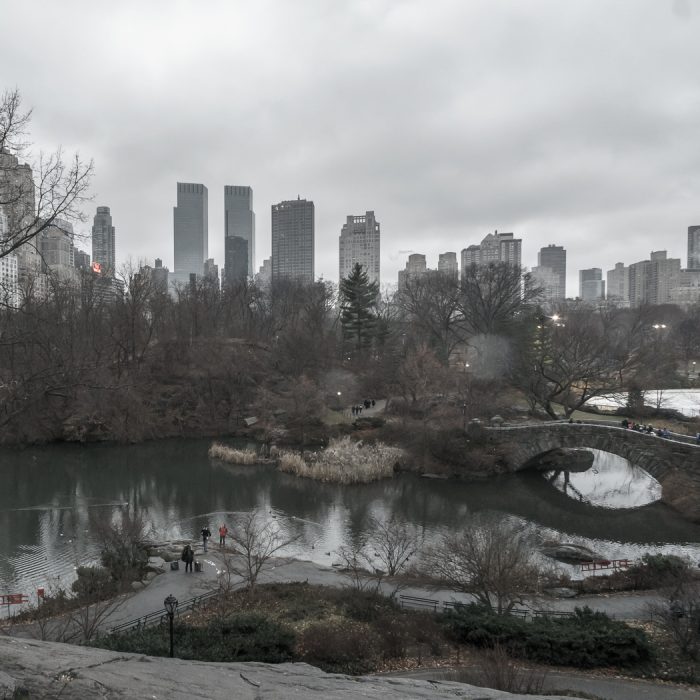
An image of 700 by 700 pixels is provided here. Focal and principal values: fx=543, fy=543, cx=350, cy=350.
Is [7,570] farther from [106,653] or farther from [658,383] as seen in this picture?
[658,383]

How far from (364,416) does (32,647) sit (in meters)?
35.5

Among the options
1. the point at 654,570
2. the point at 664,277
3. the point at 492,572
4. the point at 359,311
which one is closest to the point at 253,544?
the point at 492,572

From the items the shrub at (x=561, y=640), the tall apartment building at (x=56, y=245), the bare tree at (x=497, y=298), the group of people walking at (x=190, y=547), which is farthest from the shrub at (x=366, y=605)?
the bare tree at (x=497, y=298)

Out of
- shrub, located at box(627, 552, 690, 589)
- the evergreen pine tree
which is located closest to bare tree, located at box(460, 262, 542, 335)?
the evergreen pine tree

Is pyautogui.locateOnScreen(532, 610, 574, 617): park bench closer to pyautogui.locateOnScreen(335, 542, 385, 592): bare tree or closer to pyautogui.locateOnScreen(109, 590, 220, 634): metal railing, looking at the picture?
pyautogui.locateOnScreen(335, 542, 385, 592): bare tree

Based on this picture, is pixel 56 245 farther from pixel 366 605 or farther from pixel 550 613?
pixel 550 613

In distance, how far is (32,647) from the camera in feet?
20.4

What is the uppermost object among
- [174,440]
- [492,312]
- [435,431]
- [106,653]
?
[492,312]

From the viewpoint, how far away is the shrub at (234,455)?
34.2 metres

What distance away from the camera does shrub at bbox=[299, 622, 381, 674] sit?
382 inches

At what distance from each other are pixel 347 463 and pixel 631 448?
14.6 metres

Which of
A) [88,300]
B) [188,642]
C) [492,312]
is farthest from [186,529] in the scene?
[492,312]

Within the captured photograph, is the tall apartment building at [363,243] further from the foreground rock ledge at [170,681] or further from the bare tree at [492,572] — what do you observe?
the foreground rock ledge at [170,681]

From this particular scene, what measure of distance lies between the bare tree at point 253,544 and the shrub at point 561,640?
578cm
